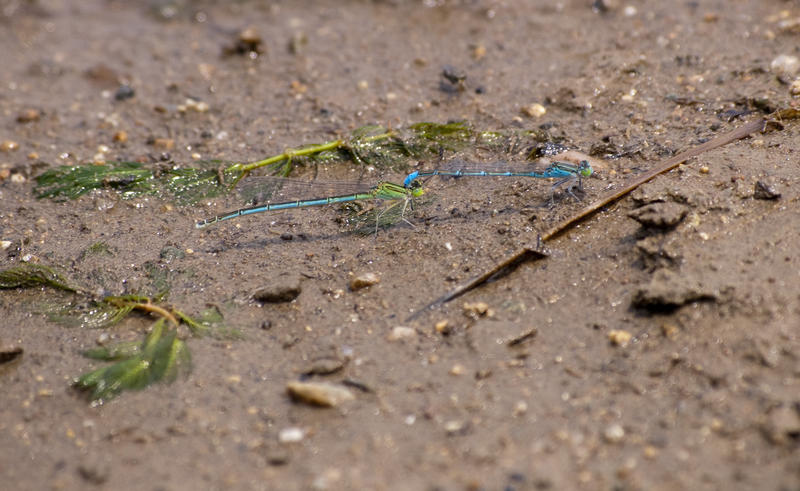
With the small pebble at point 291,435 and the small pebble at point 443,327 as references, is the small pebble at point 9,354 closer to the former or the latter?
the small pebble at point 291,435

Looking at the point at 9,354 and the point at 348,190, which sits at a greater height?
the point at 348,190

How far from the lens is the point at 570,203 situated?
4.59 meters

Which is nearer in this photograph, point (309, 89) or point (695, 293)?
point (695, 293)

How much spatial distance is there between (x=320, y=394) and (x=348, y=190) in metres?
2.19

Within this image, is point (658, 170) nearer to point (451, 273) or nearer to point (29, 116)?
point (451, 273)

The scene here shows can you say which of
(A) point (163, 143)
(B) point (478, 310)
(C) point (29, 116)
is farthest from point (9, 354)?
(C) point (29, 116)

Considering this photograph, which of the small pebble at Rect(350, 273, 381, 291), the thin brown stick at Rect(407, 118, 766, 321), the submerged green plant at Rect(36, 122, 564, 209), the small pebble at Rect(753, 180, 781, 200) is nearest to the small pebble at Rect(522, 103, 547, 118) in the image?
the submerged green plant at Rect(36, 122, 564, 209)

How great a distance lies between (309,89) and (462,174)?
7.50ft

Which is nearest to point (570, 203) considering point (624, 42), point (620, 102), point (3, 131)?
point (620, 102)

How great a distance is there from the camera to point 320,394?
3480 mm

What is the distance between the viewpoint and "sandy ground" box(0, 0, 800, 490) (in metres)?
3.16

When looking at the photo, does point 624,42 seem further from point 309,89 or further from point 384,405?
point 384,405

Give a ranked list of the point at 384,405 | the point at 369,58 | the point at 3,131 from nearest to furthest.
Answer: the point at 384,405, the point at 3,131, the point at 369,58

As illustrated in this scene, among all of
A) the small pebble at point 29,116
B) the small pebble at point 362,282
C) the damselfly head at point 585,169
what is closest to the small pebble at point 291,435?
the small pebble at point 362,282
